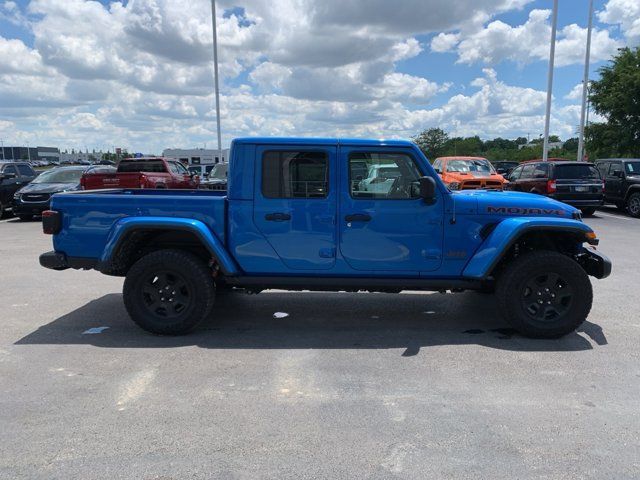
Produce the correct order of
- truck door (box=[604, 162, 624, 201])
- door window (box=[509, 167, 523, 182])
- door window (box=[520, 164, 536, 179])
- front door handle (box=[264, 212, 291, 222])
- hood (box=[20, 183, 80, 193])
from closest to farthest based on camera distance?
front door handle (box=[264, 212, 291, 222]) → hood (box=[20, 183, 80, 193]) → door window (box=[520, 164, 536, 179]) → truck door (box=[604, 162, 624, 201]) → door window (box=[509, 167, 523, 182])

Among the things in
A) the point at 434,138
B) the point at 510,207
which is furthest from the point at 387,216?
the point at 434,138

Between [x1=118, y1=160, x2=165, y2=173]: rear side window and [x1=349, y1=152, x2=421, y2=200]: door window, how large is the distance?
12242 mm

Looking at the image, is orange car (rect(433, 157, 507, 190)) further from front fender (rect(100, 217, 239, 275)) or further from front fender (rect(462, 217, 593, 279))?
front fender (rect(100, 217, 239, 275))

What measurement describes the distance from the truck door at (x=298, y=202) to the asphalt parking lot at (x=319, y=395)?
0.83m

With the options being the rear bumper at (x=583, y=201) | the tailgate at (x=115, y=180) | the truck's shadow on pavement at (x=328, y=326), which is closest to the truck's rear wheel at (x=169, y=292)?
the truck's shadow on pavement at (x=328, y=326)

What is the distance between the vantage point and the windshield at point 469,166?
1589cm

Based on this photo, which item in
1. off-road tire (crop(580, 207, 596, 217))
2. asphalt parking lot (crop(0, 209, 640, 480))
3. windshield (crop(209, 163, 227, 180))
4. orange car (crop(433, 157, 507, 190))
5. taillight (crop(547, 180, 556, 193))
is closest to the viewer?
asphalt parking lot (crop(0, 209, 640, 480))

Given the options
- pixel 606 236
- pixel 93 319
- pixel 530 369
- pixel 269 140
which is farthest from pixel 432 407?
pixel 606 236

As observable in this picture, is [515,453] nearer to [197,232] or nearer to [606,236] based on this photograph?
[197,232]

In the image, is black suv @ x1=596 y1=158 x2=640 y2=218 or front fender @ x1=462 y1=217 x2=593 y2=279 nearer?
front fender @ x1=462 y1=217 x2=593 y2=279

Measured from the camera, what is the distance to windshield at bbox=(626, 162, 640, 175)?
16359 mm

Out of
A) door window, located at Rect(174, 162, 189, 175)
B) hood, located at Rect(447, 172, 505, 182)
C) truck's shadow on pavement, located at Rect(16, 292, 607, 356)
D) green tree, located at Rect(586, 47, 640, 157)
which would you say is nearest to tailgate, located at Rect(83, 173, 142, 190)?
door window, located at Rect(174, 162, 189, 175)

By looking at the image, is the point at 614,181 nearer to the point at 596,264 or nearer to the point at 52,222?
the point at 596,264

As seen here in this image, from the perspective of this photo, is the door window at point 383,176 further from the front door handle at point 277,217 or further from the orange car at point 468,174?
the orange car at point 468,174
